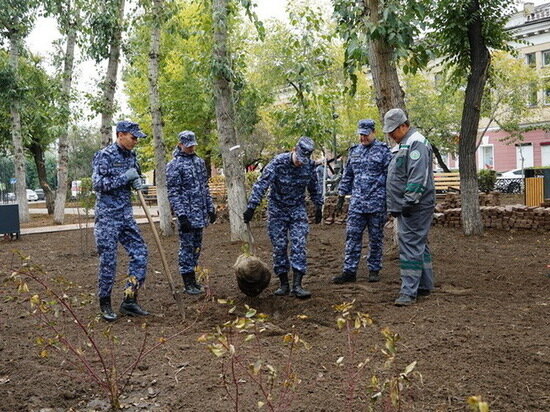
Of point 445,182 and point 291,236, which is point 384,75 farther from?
point 445,182

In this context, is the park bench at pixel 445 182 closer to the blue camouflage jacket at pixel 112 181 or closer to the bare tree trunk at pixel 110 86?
the bare tree trunk at pixel 110 86

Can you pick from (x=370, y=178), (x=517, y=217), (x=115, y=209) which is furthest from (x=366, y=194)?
(x=517, y=217)

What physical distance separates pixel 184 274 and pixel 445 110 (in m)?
23.1

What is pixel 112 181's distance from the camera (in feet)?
16.9

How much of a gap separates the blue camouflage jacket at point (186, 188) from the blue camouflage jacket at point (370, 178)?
164cm

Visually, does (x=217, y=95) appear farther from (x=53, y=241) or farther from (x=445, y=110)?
(x=445, y=110)

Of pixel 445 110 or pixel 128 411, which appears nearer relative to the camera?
pixel 128 411

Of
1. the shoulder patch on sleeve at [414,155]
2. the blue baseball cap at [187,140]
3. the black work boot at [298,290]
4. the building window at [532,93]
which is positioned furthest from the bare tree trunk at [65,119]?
the building window at [532,93]

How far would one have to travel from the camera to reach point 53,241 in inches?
516

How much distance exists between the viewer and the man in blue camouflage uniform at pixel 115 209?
5168 millimetres

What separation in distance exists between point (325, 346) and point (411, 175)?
1.79 metres

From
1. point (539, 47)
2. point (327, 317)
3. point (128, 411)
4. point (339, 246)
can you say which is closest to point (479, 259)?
point (339, 246)

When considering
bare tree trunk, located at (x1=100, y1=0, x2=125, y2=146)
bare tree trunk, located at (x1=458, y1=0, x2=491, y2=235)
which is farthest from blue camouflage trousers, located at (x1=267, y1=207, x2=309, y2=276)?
bare tree trunk, located at (x1=100, y1=0, x2=125, y2=146)

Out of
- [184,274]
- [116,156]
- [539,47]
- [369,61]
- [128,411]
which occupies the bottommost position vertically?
[128,411]
